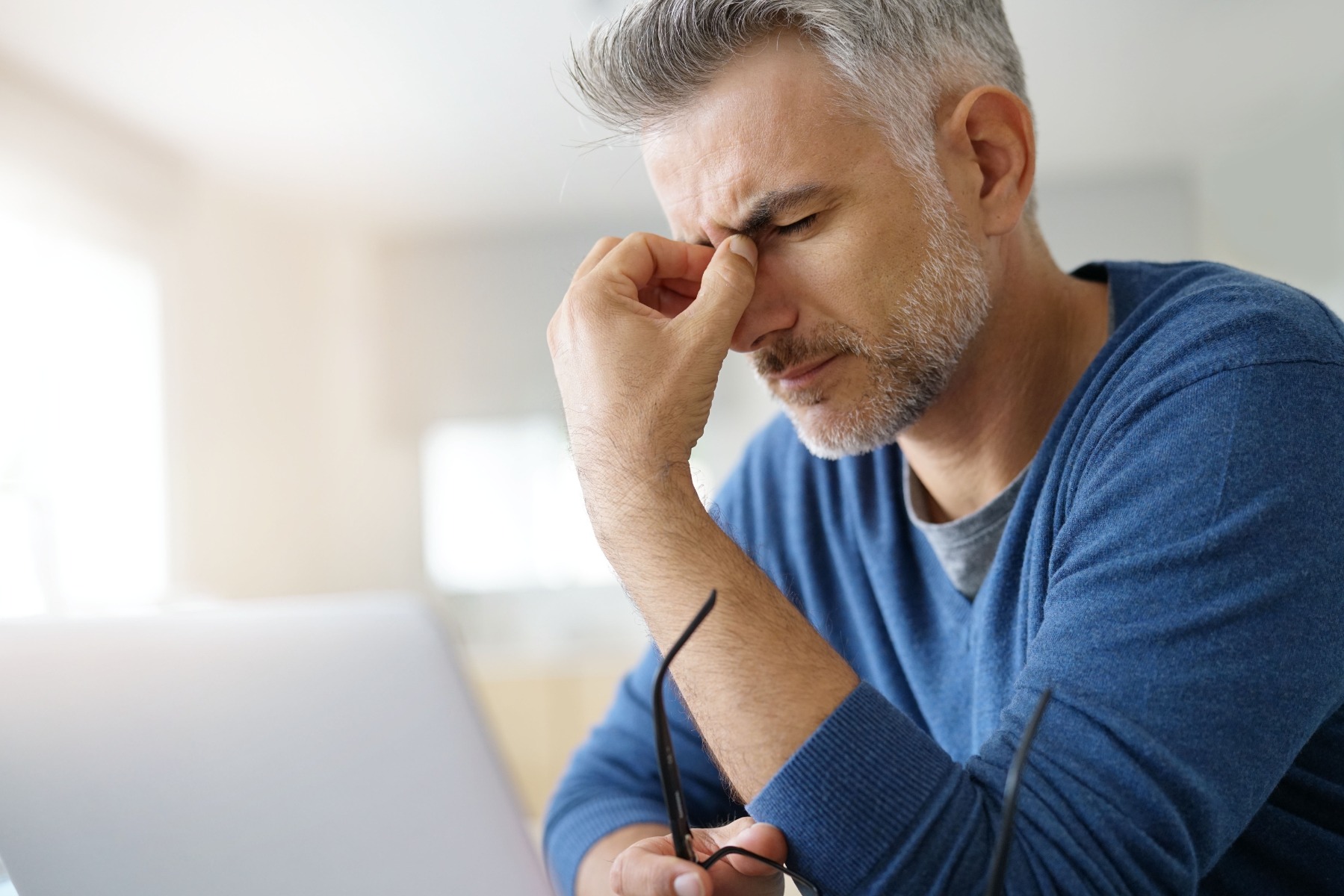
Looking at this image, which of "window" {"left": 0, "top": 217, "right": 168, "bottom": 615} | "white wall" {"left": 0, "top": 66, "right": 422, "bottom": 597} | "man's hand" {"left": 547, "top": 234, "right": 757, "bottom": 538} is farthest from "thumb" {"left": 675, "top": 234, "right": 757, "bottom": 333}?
"white wall" {"left": 0, "top": 66, "right": 422, "bottom": 597}

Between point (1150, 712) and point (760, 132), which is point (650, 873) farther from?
point (760, 132)

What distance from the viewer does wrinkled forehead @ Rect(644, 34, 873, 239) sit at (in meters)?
0.92

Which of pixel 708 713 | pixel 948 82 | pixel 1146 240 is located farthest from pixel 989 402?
pixel 1146 240

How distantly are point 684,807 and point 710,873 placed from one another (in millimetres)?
49

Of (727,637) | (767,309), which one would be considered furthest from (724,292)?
(727,637)

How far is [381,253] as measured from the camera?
5.23 m

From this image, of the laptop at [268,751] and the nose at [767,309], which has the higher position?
the nose at [767,309]

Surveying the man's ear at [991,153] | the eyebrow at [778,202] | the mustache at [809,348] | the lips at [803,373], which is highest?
the man's ear at [991,153]

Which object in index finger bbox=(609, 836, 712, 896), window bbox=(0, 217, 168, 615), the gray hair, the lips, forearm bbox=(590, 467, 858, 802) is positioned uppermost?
the gray hair

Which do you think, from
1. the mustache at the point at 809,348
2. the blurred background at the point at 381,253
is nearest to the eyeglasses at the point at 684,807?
the mustache at the point at 809,348

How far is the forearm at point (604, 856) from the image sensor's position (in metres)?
0.90

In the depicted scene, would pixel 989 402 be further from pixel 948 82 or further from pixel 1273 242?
pixel 1273 242

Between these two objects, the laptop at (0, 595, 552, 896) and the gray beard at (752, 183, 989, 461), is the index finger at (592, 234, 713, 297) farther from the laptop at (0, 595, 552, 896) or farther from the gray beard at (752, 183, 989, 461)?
the laptop at (0, 595, 552, 896)

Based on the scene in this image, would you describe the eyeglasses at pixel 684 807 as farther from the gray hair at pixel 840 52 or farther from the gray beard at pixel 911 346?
the gray hair at pixel 840 52
